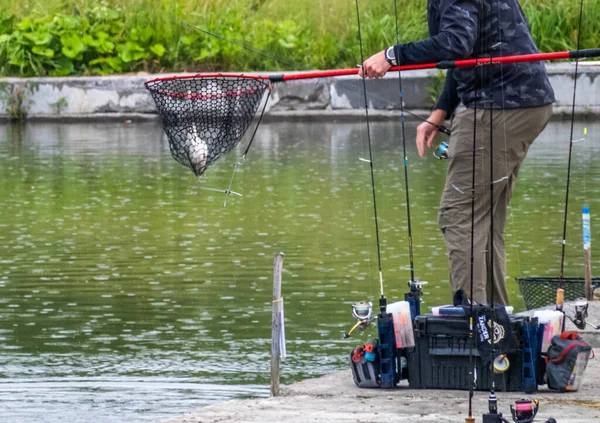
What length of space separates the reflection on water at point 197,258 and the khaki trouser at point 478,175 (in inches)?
33.5

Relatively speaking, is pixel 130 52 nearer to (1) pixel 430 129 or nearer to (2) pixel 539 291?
(2) pixel 539 291

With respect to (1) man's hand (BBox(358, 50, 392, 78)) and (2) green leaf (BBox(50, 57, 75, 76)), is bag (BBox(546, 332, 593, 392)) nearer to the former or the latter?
(1) man's hand (BBox(358, 50, 392, 78))

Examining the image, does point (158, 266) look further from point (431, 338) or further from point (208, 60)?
point (208, 60)

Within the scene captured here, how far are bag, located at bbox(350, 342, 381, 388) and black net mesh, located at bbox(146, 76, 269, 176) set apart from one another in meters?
1.20

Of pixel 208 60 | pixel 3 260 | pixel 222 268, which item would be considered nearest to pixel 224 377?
pixel 222 268

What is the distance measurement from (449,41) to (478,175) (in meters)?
0.57

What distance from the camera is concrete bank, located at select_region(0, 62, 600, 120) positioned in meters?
18.3

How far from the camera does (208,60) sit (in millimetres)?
20141

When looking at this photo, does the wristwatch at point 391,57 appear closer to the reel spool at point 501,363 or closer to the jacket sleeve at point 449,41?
the jacket sleeve at point 449,41

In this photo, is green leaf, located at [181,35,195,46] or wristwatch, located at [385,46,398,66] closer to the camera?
wristwatch, located at [385,46,398,66]

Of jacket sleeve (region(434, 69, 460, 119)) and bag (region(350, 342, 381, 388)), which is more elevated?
jacket sleeve (region(434, 69, 460, 119))

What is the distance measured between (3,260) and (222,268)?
1446 millimetres

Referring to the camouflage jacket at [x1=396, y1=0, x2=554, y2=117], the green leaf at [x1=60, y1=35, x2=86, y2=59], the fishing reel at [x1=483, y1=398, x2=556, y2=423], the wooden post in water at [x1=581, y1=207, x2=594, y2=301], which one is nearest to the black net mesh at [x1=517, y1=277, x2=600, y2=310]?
the wooden post in water at [x1=581, y1=207, x2=594, y2=301]

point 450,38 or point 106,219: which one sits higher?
point 450,38
